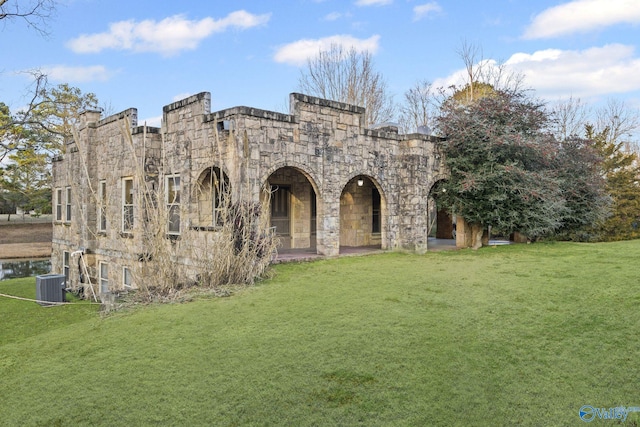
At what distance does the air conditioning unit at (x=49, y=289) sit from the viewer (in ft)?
31.3

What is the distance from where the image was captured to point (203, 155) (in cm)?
986

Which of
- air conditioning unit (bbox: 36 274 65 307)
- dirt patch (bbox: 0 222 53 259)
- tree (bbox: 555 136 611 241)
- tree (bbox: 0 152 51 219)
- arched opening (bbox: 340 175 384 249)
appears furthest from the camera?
tree (bbox: 0 152 51 219)

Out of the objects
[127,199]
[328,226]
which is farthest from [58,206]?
[328,226]

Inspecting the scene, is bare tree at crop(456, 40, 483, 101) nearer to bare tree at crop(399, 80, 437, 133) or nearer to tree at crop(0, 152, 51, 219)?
bare tree at crop(399, 80, 437, 133)

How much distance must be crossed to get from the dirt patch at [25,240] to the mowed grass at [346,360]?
2355 centimetres

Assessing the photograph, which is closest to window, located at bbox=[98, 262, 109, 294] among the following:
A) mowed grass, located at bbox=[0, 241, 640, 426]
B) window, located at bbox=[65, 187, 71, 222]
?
window, located at bbox=[65, 187, 71, 222]

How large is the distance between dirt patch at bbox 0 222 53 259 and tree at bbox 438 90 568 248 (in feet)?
82.8

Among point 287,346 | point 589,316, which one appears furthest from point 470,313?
point 287,346

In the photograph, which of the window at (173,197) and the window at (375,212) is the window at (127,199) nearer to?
the window at (173,197)

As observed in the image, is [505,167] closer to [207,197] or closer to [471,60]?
[207,197]

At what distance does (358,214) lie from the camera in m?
13.8

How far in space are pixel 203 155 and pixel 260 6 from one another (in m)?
4.59

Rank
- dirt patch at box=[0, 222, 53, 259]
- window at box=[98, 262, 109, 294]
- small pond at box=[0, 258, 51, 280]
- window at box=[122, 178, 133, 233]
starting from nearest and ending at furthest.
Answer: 1. window at box=[122, 178, 133, 233]
2. window at box=[98, 262, 109, 294]
3. small pond at box=[0, 258, 51, 280]
4. dirt patch at box=[0, 222, 53, 259]

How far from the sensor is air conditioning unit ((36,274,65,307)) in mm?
9539
